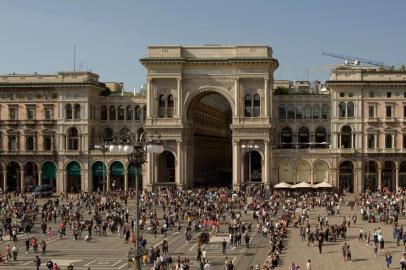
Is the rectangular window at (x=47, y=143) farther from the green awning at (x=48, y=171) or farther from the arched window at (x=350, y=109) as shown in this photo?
the arched window at (x=350, y=109)

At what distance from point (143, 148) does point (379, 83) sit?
6698 centimetres

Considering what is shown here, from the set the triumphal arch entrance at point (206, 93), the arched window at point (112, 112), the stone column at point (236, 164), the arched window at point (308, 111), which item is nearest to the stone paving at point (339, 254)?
the stone column at point (236, 164)

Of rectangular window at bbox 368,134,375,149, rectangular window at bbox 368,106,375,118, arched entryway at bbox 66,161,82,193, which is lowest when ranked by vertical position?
arched entryway at bbox 66,161,82,193

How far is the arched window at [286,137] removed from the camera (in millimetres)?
95500

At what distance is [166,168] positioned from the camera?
3789 inches

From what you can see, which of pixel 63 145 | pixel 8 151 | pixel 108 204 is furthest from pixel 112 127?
pixel 108 204

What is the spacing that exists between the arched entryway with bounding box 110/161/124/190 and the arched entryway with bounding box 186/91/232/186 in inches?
391

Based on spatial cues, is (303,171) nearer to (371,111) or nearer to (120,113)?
(371,111)

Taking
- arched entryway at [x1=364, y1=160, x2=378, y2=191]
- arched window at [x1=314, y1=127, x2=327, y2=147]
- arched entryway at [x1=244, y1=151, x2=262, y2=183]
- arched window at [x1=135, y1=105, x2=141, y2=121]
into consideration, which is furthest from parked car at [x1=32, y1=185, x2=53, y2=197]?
arched entryway at [x1=364, y1=160, x2=378, y2=191]

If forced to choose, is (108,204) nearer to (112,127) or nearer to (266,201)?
(266,201)

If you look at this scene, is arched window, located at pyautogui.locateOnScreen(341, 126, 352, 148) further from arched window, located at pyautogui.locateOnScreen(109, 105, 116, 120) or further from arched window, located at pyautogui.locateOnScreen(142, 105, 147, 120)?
arched window, located at pyautogui.locateOnScreen(109, 105, 116, 120)

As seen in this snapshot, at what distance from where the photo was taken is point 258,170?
305ft

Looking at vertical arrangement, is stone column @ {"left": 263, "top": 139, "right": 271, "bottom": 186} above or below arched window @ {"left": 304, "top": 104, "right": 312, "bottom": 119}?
below

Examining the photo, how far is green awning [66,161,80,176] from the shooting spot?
97.2 m
